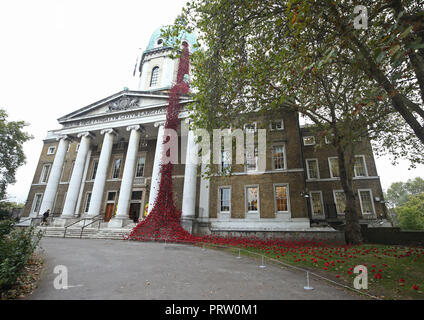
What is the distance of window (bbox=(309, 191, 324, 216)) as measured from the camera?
2052cm

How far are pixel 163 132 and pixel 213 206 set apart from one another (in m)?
8.52

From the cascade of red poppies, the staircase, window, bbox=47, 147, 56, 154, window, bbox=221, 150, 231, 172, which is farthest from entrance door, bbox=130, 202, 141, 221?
window, bbox=47, 147, 56, 154

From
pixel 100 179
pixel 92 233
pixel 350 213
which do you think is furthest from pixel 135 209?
pixel 350 213

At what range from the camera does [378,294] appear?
14.4ft

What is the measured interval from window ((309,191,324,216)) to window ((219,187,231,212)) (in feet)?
29.4

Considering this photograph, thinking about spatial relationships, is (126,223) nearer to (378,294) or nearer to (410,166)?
(378,294)

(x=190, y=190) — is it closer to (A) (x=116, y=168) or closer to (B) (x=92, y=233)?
(B) (x=92, y=233)

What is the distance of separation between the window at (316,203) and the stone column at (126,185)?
18.2 metres

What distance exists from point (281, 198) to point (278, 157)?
151 inches

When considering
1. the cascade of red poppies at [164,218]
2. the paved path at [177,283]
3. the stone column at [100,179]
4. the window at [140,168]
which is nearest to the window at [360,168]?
the cascade of red poppies at [164,218]

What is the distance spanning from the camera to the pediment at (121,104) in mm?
20828

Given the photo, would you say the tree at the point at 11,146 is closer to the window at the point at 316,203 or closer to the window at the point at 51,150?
the window at the point at 51,150
